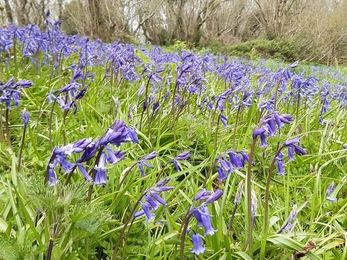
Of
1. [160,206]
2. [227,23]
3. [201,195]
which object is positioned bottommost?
[160,206]

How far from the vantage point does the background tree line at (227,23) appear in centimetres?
1605

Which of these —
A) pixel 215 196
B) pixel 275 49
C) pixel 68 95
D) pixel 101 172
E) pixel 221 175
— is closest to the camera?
pixel 215 196

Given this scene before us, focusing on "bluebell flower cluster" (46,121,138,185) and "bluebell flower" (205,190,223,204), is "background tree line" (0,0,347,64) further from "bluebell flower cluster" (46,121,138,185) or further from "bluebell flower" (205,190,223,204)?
"bluebell flower" (205,190,223,204)

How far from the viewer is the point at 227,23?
30203 millimetres

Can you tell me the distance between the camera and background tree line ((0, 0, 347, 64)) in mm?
16047

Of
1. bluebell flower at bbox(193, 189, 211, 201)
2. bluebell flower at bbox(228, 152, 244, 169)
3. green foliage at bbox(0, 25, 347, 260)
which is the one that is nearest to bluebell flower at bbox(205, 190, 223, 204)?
bluebell flower at bbox(193, 189, 211, 201)

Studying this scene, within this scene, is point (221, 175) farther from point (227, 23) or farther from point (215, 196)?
point (227, 23)

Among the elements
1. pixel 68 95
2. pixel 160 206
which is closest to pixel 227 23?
pixel 68 95

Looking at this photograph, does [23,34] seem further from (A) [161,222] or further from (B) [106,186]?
(A) [161,222]

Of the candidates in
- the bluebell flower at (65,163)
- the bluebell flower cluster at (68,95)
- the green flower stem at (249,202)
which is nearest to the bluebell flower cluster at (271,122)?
the green flower stem at (249,202)

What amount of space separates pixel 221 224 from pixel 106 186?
2.67ft

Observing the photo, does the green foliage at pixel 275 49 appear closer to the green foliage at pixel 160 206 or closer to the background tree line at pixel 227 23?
the background tree line at pixel 227 23

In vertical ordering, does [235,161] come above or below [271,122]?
below

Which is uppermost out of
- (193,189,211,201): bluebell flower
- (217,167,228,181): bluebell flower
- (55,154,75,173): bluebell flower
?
(55,154,75,173): bluebell flower
